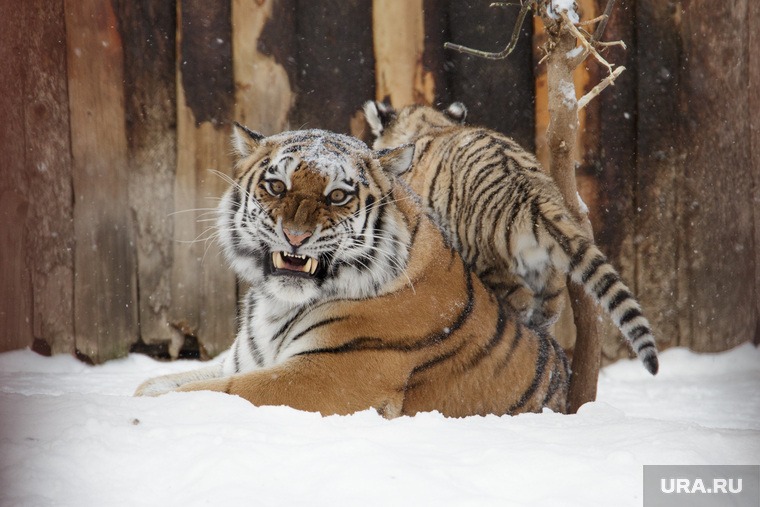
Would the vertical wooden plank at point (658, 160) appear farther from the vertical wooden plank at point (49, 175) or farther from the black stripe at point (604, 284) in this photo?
the vertical wooden plank at point (49, 175)

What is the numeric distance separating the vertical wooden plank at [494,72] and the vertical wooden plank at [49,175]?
163 cm

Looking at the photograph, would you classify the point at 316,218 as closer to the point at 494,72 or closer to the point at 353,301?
the point at 353,301

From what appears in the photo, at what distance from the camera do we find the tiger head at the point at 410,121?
2961 millimetres

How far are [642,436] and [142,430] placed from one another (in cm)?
106

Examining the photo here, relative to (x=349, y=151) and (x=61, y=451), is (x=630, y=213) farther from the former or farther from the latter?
(x=61, y=451)

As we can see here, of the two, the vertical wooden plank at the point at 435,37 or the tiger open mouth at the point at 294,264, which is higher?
the vertical wooden plank at the point at 435,37

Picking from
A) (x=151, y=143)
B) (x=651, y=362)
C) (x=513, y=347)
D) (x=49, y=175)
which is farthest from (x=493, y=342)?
(x=49, y=175)

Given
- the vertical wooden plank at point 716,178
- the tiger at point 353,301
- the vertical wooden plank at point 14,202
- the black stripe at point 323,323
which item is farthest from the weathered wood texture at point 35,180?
the vertical wooden plank at point 716,178

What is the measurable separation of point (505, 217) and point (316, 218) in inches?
33.0

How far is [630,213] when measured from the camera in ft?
10.2

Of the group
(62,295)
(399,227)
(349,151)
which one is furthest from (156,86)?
(399,227)

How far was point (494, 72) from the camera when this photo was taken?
302 centimetres

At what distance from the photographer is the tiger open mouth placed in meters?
1.92

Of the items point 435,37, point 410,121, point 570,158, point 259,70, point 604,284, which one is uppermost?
point 435,37
